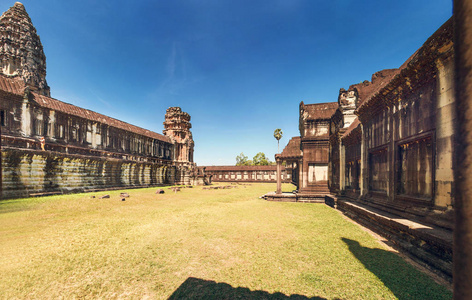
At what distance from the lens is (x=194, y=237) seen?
19.2 feet

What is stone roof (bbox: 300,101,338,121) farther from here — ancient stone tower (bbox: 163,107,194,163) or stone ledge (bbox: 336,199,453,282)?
ancient stone tower (bbox: 163,107,194,163)

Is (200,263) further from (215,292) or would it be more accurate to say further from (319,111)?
(319,111)

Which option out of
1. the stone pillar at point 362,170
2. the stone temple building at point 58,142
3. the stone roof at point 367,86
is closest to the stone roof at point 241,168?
the stone temple building at point 58,142

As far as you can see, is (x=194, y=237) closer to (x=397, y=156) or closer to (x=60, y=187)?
(x=397, y=156)

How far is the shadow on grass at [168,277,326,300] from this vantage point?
10.6ft

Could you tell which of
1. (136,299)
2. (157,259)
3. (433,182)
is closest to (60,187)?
(157,259)

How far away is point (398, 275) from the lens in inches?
150

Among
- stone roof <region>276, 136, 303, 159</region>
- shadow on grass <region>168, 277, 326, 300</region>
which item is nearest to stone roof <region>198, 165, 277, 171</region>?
stone roof <region>276, 136, 303, 159</region>

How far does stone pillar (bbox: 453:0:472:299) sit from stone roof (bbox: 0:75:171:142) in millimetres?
22542

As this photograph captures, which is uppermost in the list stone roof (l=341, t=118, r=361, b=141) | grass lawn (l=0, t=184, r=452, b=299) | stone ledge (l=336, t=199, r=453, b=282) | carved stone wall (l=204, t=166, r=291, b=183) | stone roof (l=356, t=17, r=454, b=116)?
stone roof (l=356, t=17, r=454, b=116)

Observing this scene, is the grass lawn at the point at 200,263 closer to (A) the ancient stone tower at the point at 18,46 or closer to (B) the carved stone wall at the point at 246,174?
(A) the ancient stone tower at the point at 18,46

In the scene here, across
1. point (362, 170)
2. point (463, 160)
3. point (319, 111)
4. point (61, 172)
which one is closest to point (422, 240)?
Answer: point (463, 160)

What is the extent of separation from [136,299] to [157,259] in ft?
4.19

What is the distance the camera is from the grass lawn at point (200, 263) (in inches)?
133
